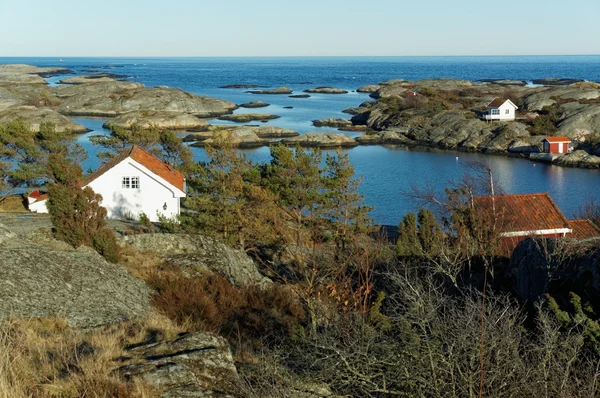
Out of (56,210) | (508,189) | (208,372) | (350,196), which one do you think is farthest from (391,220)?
(208,372)

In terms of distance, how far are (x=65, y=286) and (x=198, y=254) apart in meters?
5.49

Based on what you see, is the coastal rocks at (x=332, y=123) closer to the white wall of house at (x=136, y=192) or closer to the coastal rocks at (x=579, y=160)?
the coastal rocks at (x=579, y=160)

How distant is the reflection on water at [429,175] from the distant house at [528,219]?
1004cm

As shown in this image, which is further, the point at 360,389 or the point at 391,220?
the point at 391,220

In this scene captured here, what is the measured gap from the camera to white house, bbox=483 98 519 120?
76.6m

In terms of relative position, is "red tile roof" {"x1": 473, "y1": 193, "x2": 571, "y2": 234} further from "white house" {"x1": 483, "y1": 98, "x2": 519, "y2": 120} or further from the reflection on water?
"white house" {"x1": 483, "y1": 98, "x2": 519, "y2": 120}

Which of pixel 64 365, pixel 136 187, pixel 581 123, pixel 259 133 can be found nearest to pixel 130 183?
pixel 136 187

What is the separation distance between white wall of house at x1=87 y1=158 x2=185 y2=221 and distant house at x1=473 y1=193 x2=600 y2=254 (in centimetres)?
1475

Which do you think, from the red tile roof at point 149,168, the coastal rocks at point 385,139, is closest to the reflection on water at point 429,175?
the coastal rocks at point 385,139

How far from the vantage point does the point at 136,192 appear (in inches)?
1247

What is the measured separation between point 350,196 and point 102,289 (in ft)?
57.6

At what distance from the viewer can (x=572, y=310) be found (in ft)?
32.0

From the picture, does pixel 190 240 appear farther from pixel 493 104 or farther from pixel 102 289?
pixel 493 104

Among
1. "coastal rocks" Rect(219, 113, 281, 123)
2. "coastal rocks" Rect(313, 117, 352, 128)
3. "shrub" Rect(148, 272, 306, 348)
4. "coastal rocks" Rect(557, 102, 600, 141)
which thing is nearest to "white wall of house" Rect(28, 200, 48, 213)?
"shrub" Rect(148, 272, 306, 348)
